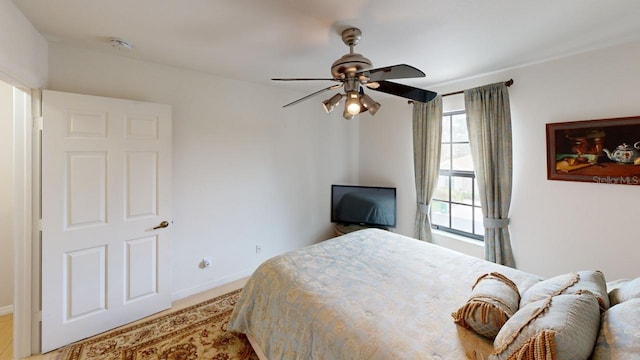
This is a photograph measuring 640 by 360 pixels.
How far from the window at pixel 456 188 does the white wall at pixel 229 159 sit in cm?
155

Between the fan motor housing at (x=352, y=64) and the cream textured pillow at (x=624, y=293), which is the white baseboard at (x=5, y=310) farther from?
the cream textured pillow at (x=624, y=293)

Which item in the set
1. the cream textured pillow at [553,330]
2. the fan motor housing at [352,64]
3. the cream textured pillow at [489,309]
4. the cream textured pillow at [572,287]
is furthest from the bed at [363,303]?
the fan motor housing at [352,64]

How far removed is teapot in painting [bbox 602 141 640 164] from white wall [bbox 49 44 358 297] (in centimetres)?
292

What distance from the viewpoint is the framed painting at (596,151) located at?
1.97 metres

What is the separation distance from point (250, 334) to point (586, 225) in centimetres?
293

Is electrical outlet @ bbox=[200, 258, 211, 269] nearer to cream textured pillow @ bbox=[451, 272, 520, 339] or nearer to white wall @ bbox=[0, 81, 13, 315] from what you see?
white wall @ bbox=[0, 81, 13, 315]

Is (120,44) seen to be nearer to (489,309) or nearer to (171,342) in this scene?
(171,342)

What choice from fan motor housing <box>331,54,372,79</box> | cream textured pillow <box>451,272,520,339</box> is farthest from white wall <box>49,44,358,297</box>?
cream textured pillow <box>451,272,520,339</box>

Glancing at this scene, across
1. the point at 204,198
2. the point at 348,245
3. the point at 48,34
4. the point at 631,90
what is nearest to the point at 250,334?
the point at 348,245

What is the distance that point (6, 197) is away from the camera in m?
2.44

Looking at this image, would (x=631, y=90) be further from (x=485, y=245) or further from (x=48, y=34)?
(x=48, y=34)

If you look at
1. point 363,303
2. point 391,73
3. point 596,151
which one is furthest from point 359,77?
point 596,151

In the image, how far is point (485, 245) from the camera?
2752 mm

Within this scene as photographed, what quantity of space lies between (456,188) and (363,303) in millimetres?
2401
